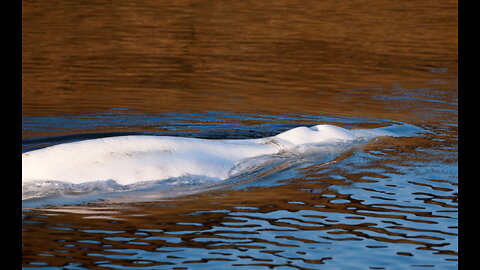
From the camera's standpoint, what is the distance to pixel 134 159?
32.0ft

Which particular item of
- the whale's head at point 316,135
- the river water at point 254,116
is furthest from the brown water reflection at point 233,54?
the whale's head at point 316,135

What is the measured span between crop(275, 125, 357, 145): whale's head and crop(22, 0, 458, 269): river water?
42cm

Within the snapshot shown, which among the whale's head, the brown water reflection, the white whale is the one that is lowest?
the white whale

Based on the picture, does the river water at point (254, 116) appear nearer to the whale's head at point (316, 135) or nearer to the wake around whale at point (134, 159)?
the wake around whale at point (134, 159)

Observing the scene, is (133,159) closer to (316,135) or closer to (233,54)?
(316,135)

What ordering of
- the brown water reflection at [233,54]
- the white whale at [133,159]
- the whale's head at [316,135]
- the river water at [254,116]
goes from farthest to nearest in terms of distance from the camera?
the brown water reflection at [233,54]
the whale's head at [316,135]
the white whale at [133,159]
the river water at [254,116]

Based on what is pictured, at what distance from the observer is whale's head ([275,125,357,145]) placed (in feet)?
38.0

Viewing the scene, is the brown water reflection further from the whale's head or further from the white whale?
the white whale

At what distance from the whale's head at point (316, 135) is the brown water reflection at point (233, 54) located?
2007mm

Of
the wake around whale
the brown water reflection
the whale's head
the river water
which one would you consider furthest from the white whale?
the brown water reflection

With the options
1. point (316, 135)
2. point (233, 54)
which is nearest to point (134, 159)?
point (316, 135)

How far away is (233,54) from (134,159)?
10.0 m

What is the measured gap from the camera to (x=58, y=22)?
2334 cm

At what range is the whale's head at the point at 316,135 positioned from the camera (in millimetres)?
11594
